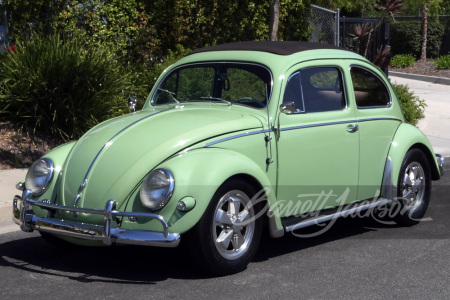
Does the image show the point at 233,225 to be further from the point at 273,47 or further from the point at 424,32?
the point at 424,32

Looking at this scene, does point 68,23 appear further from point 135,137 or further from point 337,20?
point 135,137

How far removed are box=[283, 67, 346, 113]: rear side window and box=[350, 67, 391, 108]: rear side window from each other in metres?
0.23

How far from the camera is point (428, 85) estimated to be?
23.0 m

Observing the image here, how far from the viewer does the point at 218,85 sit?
705 cm

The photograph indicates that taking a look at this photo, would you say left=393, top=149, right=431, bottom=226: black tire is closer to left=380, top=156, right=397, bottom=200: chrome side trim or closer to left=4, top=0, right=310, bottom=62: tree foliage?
left=380, top=156, right=397, bottom=200: chrome side trim

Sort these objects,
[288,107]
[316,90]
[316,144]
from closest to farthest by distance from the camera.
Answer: [288,107] < [316,144] < [316,90]

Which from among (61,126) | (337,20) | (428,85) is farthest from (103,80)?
(428,85)

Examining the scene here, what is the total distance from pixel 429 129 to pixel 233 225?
10.2m

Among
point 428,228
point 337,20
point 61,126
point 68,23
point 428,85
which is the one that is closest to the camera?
point 428,228

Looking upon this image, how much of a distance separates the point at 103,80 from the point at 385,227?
5441 millimetres

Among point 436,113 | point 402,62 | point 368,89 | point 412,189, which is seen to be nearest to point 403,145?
point 412,189

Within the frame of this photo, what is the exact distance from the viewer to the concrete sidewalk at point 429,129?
834 centimetres

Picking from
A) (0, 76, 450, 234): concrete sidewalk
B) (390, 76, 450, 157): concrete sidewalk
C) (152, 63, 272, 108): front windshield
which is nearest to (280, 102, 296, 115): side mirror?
(152, 63, 272, 108): front windshield

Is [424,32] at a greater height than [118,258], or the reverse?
[424,32]
